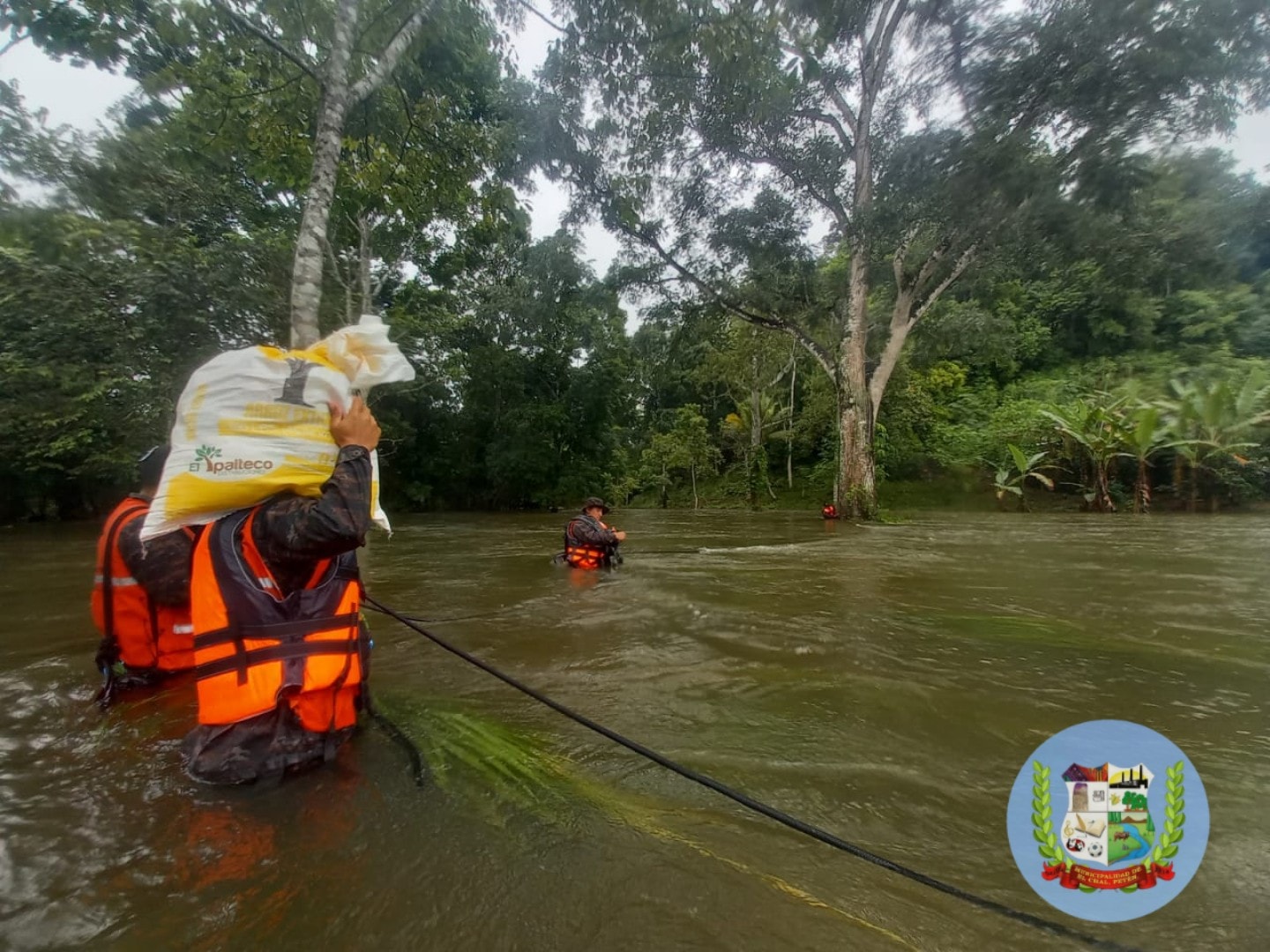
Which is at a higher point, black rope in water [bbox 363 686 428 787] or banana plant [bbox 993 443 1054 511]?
banana plant [bbox 993 443 1054 511]

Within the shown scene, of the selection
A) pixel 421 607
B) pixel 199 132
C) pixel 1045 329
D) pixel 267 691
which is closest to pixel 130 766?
pixel 267 691

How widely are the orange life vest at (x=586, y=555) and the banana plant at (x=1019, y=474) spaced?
582 inches

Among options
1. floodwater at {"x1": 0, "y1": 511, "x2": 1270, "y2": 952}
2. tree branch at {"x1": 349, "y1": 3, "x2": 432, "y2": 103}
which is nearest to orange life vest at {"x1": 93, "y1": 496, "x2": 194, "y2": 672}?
floodwater at {"x1": 0, "y1": 511, "x2": 1270, "y2": 952}

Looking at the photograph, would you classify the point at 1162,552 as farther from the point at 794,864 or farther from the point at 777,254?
the point at 777,254

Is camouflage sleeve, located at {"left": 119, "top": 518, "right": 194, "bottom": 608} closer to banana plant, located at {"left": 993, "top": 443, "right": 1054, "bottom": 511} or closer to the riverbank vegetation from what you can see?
the riverbank vegetation

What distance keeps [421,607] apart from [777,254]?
13.0 metres

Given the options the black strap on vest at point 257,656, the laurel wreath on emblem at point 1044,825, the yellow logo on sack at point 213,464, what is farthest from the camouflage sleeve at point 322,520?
the laurel wreath on emblem at point 1044,825

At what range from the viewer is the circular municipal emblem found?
1.23 metres

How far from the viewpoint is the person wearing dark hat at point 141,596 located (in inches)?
106

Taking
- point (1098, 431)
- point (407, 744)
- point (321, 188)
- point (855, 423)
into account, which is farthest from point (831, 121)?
point (407, 744)

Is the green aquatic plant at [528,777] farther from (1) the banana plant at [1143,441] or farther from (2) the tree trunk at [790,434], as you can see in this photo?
(2) the tree trunk at [790,434]

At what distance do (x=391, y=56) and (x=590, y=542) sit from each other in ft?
16.8

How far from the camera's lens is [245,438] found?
194 cm

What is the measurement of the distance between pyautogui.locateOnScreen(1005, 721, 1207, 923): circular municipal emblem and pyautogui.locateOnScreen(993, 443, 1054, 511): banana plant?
18349mm
